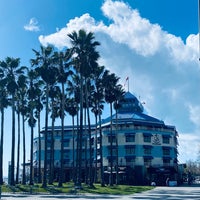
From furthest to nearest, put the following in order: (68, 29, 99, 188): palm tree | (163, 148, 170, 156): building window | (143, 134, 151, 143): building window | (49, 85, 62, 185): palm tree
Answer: (163, 148, 170, 156): building window → (143, 134, 151, 143): building window → (49, 85, 62, 185): palm tree → (68, 29, 99, 188): palm tree

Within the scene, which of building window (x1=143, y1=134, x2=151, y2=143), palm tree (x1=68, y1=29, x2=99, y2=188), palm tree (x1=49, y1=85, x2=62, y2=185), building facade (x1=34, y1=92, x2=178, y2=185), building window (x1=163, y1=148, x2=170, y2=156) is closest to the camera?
palm tree (x1=68, y1=29, x2=99, y2=188)

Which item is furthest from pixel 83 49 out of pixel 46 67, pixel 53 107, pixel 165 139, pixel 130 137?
pixel 165 139

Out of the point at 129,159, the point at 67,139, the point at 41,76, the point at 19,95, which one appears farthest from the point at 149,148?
the point at 41,76

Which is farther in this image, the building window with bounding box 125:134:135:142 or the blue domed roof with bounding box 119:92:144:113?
the blue domed roof with bounding box 119:92:144:113

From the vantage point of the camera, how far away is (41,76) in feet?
162

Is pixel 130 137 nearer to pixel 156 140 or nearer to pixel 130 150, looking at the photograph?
pixel 130 150

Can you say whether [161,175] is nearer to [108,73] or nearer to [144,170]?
[144,170]

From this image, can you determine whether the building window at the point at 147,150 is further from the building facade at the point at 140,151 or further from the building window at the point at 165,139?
the building window at the point at 165,139

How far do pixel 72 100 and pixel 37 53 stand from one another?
49.2 feet

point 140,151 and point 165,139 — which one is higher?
point 165,139

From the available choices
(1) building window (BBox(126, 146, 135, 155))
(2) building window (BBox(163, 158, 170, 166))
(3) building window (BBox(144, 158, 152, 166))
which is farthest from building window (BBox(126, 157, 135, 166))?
(2) building window (BBox(163, 158, 170, 166))

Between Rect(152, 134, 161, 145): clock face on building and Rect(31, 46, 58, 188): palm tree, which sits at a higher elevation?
Rect(31, 46, 58, 188): palm tree

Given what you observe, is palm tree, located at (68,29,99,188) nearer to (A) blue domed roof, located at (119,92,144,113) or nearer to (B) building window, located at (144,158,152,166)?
(B) building window, located at (144,158,152,166)

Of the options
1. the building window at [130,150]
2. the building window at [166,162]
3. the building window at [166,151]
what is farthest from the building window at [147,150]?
the building window at [166,162]
